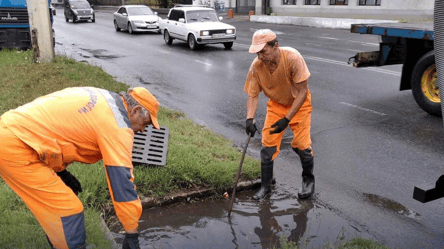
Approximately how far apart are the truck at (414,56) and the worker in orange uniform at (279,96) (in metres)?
4.13

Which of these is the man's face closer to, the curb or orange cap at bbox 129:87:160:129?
orange cap at bbox 129:87:160:129

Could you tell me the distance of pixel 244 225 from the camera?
416 cm

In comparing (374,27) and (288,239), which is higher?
(374,27)

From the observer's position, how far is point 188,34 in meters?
17.7

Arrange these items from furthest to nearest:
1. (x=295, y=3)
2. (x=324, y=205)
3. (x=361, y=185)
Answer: (x=295, y=3), (x=361, y=185), (x=324, y=205)

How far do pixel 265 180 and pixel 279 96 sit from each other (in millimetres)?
946

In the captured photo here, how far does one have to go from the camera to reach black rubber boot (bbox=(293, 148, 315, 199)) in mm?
4688

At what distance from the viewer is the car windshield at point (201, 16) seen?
18.2 m

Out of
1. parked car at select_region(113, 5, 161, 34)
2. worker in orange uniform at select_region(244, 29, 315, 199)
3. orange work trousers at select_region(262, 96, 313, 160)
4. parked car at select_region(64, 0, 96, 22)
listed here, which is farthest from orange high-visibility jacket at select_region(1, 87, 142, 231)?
parked car at select_region(64, 0, 96, 22)

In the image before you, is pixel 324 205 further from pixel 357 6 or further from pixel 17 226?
pixel 357 6

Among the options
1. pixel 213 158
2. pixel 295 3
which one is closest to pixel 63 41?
pixel 213 158

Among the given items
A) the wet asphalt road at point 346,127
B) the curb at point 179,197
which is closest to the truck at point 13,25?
the wet asphalt road at point 346,127

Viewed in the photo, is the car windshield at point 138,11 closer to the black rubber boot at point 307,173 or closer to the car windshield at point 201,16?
the car windshield at point 201,16

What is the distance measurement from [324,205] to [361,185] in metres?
0.76
